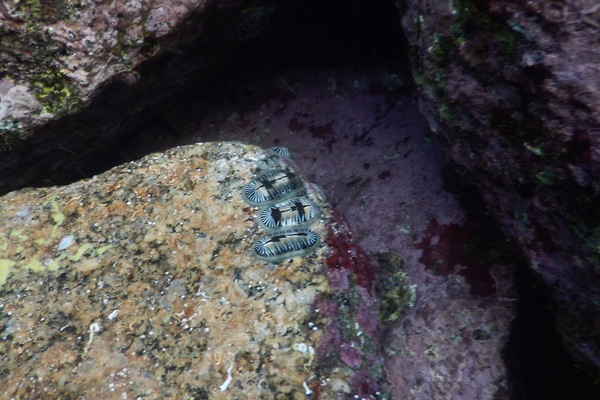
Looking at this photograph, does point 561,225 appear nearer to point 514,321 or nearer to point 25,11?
point 514,321

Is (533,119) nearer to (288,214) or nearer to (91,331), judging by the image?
(288,214)

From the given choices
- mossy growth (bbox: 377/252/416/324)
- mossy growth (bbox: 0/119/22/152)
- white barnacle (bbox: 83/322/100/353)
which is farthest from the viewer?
mossy growth (bbox: 0/119/22/152)

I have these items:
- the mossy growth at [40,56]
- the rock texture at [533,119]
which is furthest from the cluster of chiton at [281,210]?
the mossy growth at [40,56]

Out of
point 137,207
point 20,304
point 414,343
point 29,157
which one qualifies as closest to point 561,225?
point 414,343

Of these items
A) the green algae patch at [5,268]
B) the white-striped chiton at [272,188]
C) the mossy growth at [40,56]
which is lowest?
the green algae patch at [5,268]

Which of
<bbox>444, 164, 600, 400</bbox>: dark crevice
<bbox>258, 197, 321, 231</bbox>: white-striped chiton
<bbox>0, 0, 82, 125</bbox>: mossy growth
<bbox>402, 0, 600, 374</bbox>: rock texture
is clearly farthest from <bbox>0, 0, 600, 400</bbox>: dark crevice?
<bbox>258, 197, 321, 231</bbox>: white-striped chiton

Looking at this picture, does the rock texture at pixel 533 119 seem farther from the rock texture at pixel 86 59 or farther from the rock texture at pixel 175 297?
the rock texture at pixel 86 59

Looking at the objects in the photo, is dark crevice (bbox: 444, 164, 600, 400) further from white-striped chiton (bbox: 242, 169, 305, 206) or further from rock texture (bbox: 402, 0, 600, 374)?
white-striped chiton (bbox: 242, 169, 305, 206)
